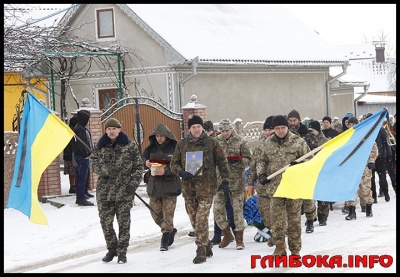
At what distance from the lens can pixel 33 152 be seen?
1069 cm

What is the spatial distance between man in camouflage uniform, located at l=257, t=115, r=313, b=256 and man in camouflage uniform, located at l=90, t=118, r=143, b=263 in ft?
5.51

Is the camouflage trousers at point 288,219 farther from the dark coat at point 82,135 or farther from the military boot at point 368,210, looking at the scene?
the dark coat at point 82,135

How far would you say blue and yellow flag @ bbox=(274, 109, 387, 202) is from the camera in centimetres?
999

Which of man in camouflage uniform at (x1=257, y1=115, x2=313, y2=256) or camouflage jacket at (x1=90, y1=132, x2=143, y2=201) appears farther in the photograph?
camouflage jacket at (x1=90, y1=132, x2=143, y2=201)

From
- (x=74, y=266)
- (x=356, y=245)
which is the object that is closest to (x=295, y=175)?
(x=356, y=245)

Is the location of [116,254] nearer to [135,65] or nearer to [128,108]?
[128,108]

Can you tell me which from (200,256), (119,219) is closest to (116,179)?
(119,219)

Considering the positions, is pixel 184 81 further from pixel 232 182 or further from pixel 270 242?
pixel 270 242

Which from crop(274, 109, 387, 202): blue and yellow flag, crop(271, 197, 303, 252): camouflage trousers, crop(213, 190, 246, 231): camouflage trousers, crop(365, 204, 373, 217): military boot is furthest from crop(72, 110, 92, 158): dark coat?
crop(274, 109, 387, 202): blue and yellow flag

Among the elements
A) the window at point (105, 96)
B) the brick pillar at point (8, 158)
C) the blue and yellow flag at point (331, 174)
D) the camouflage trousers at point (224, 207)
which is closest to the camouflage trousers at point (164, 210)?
the camouflage trousers at point (224, 207)

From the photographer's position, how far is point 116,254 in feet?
36.7

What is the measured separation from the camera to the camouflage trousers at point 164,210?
473 inches

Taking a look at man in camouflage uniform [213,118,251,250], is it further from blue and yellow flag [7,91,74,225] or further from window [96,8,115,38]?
window [96,8,115,38]

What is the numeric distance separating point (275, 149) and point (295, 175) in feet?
2.31
